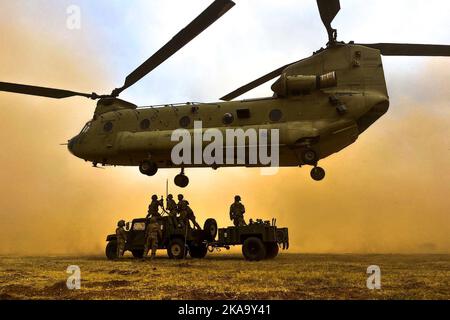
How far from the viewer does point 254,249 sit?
1255 cm

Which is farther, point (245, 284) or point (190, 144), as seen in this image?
point (190, 144)

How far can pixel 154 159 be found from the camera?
16.2 metres

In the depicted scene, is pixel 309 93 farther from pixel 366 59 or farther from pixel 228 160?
pixel 228 160

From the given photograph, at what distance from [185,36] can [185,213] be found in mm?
5577

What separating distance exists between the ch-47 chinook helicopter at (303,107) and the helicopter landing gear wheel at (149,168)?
0.13 feet

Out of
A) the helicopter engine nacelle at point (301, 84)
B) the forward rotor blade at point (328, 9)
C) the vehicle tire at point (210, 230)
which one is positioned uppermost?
the forward rotor blade at point (328, 9)

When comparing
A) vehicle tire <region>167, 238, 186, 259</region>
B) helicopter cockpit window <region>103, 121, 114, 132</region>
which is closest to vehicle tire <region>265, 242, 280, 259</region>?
vehicle tire <region>167, 238, 186, 259</region>

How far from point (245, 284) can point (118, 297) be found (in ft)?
7.30

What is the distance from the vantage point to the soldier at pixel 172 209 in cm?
1368

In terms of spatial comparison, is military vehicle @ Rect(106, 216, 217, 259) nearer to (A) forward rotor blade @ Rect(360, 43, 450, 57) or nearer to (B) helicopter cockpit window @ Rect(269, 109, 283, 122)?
(B) helicopter cockpit window @ Rect(269, 109, 283, 122)

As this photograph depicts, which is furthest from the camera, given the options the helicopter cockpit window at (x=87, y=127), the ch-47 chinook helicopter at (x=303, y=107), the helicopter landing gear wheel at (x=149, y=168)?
the helicopter cockpit window at (x=87, y=127)

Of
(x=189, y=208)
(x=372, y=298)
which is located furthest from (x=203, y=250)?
(x=372, y=298)

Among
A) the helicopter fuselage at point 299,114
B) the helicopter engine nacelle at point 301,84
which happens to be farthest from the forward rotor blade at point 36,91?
the helicopter engine nacelle at point 301,84

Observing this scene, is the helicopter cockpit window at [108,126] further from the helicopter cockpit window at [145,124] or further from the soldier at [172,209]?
the soldier at [172,209]
